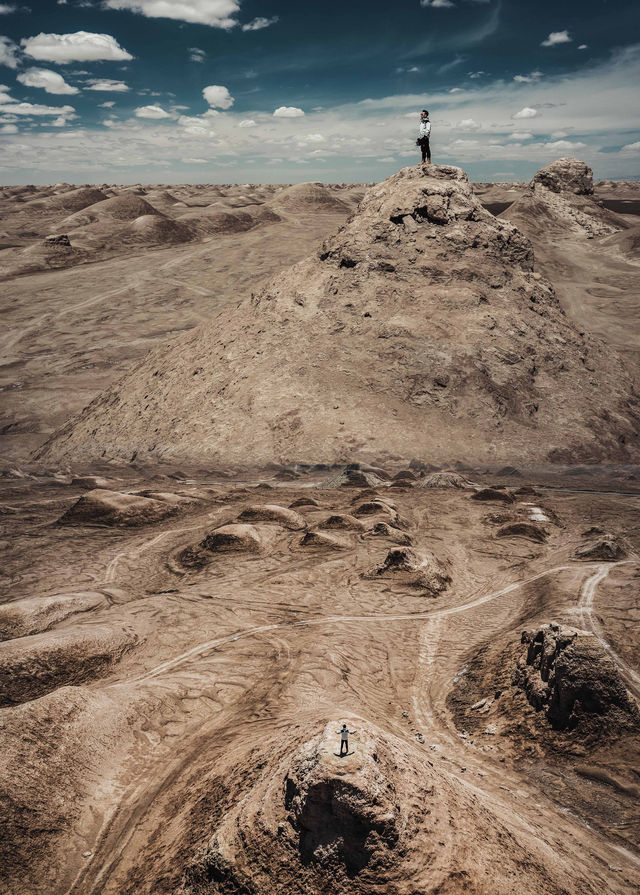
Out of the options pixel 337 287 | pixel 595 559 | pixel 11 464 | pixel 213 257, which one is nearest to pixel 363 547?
pixel 595 559

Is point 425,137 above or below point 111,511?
above

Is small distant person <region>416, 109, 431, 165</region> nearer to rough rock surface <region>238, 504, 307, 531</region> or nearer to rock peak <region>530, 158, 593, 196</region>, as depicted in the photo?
rough rock surface <region>238, 504, 307, 531</region>

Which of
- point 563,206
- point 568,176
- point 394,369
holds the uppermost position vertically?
point 568,176

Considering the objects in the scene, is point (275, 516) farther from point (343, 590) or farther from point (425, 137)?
point (425, 137)

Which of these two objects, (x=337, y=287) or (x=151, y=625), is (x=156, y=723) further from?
(x=337, y=287)

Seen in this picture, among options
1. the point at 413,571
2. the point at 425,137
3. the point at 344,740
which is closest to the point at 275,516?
the point at 413,571

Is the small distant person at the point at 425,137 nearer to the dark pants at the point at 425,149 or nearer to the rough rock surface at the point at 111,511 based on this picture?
the dark pants at the point at 425,149
